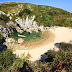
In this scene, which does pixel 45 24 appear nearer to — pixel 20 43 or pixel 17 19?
pixel 17 19

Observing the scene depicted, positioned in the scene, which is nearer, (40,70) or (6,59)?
(40,70)

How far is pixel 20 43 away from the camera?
87.1 ft

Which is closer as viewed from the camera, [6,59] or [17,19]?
[6,59]

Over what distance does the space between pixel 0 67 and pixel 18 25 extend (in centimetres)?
4045

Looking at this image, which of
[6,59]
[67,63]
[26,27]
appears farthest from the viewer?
[26,27]

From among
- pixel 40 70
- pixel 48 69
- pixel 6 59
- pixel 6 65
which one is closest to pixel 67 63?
pixel 48 69

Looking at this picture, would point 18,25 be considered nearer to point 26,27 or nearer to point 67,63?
point 26,27

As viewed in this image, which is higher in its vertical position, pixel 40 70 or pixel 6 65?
pixel 40 70

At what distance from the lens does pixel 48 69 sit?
5.51 meters

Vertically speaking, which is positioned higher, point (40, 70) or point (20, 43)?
point (40, 70)

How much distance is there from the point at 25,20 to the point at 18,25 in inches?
201

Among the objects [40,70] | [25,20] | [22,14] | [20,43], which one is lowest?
[20,43]

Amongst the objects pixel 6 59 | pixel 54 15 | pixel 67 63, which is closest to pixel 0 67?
pixel 6 59

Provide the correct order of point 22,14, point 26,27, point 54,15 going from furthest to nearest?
point 54,15 → point 22,14 → point 26,27
